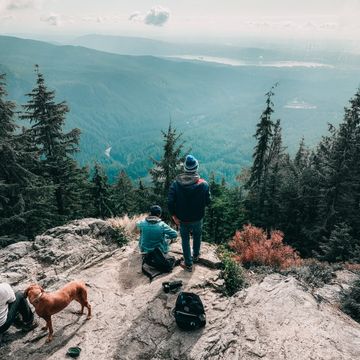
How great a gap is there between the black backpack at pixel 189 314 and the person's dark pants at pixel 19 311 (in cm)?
362

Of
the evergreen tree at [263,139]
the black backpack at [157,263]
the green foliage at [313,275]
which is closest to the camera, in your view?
the black backpack at [157,263]

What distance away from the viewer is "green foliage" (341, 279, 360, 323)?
962 cm

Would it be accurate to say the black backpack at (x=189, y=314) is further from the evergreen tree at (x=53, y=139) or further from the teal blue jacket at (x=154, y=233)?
the evergreen tree at (x=53, y=139)

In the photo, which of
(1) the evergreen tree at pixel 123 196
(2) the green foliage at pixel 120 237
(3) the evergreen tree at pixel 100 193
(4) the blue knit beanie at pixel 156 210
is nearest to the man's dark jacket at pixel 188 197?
(4) the blue knit beanie at pixel 156 210

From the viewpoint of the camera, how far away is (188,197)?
29.2 ft

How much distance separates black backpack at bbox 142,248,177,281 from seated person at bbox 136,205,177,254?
17 cm

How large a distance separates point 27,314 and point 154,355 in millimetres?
3329

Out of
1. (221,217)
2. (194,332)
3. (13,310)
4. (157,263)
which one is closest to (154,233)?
(157,263)

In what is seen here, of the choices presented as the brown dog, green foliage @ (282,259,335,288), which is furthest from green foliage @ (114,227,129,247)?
green foliage @ (282,259,335,288)

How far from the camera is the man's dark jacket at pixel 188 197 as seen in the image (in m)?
8.81

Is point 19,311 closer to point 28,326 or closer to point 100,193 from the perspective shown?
point 28,326

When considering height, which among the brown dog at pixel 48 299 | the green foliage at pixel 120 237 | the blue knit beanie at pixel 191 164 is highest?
the blue knit beanie at pixel 191 164

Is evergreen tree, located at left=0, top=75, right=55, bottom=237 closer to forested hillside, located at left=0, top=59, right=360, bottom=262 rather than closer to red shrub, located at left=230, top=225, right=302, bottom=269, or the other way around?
forested hillside, located at left=0, top=59, right=360, bottom=262

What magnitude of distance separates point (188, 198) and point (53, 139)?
67.8 feet
